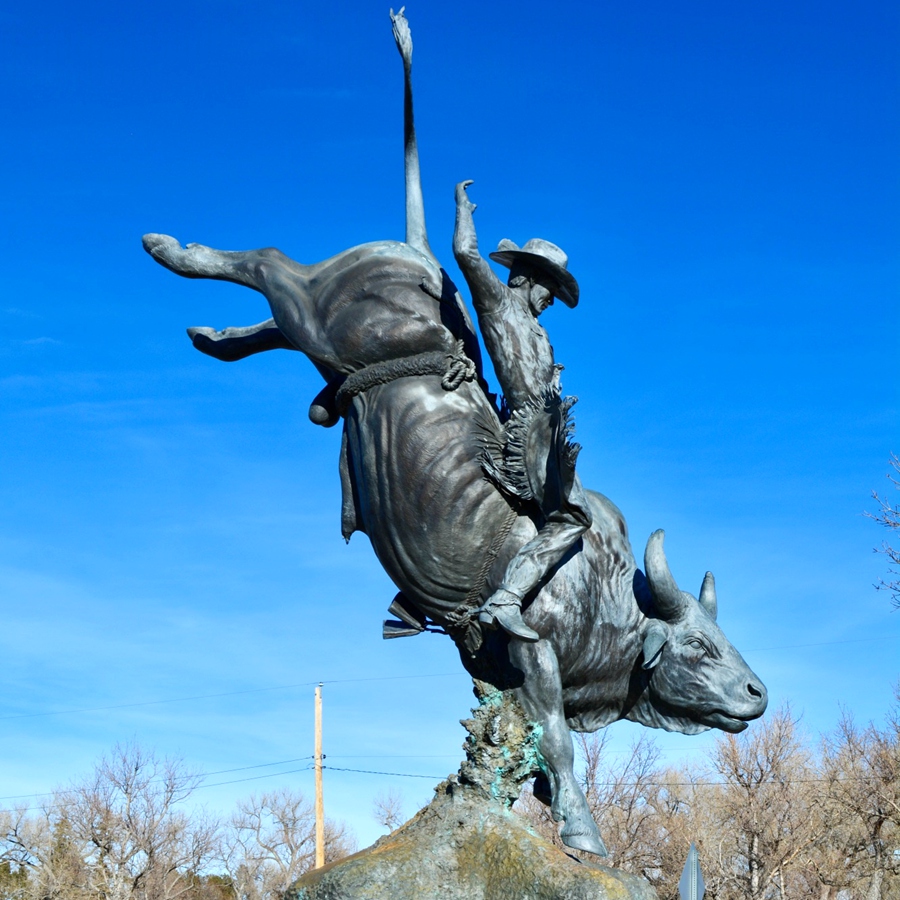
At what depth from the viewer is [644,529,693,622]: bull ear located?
6.28 meters

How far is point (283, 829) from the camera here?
135 feet

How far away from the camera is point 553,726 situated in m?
5.99

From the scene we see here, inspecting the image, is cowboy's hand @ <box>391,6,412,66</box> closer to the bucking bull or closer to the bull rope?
the bucking bull

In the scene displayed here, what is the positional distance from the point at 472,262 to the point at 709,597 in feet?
7.19

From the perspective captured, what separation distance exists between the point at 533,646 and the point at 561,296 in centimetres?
181

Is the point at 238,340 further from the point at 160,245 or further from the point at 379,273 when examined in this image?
the point at 379,273

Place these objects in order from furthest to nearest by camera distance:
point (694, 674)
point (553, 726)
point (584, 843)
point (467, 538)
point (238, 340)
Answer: point (238, 340), point (694, 674), point (467, 538), point (553, 726), point (584, 843)

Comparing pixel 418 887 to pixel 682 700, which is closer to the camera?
pixel 418 887

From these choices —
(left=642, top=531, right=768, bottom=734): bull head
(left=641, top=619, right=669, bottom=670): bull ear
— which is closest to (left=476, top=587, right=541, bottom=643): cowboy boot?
(left=641, top=619, right=669, bottom=670): bull ear

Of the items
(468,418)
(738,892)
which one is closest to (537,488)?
(468,418)

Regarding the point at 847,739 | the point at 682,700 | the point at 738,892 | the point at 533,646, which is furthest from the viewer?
the point at 847,739

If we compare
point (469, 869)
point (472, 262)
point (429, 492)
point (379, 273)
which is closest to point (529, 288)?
point (472, 262)

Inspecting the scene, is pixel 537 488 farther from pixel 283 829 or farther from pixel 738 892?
pixel 283 829

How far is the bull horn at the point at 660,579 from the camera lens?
628 cm
